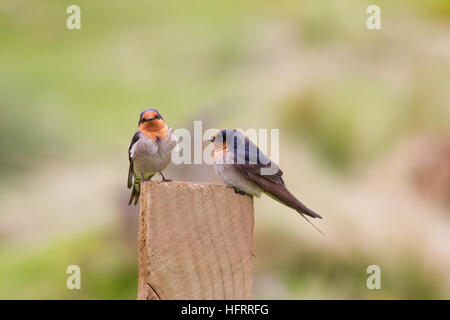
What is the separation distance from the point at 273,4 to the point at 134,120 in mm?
1590

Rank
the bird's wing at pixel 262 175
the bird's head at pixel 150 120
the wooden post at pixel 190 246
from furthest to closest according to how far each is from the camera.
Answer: the bird's head at pixel 150 120
the bird's wing at pixel 262 175
the wooden post at pixel 190 246

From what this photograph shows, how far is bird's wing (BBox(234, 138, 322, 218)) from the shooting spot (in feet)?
7.11

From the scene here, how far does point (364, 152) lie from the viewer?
3975 mm

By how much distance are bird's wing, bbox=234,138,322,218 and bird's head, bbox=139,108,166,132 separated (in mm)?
578

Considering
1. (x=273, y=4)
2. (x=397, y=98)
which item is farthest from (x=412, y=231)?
(x=273, y=4)

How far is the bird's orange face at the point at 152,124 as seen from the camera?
286 cm

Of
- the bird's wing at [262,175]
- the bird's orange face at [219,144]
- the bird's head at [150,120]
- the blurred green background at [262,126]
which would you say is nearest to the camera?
the bird's wing at [262,175]

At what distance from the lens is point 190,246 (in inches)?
59.1

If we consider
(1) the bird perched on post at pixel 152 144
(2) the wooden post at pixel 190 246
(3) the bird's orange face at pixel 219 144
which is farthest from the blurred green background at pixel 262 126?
(2) the wooden post at pixel 190 246

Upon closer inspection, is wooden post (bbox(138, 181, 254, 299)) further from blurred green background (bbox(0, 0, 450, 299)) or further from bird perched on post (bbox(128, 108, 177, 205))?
blurred green background (bbox(0, 0, 450, 299))

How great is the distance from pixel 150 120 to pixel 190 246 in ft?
4.81

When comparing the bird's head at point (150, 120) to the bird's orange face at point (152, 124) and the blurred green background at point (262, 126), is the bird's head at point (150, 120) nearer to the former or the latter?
the bird's orange face at point (152, 124)

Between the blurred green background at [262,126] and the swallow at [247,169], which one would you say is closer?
the swallow at [247,169]
